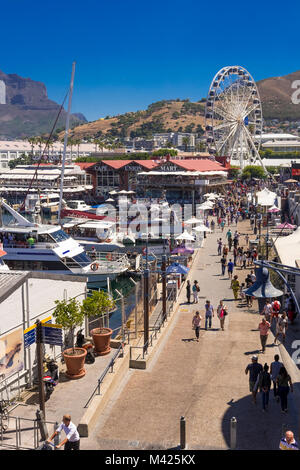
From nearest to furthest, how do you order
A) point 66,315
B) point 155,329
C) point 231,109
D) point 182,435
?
point 182,435 < point 66,315 < point 155,329 < point 231,109

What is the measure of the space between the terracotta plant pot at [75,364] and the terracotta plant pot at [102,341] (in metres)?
1.42

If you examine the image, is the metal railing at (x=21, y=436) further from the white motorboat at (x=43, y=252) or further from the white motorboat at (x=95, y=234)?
the white motorboat at (x=95, y=234)

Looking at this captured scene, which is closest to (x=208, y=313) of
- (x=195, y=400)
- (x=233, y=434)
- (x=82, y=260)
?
(x=195, y=400)

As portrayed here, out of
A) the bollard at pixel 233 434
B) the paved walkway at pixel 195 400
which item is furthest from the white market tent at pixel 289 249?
the bollard at pixel 233 434

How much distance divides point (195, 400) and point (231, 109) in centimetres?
8149

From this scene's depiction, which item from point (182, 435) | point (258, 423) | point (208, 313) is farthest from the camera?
point (208, 313)

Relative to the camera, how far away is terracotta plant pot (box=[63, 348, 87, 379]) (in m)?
14.2

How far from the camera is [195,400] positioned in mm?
13055

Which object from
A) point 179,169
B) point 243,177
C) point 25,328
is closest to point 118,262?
point 25,328

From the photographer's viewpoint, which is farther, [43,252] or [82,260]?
[82,260]

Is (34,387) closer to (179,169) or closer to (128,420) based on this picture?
(128,420)

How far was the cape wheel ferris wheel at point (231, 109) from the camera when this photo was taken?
8300 cm

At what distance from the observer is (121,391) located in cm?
1377

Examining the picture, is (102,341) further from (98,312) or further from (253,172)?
(253,172)
